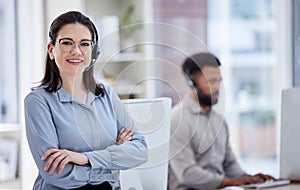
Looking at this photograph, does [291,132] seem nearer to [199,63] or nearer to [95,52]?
[199,63]

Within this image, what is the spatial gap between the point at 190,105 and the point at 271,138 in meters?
3.38

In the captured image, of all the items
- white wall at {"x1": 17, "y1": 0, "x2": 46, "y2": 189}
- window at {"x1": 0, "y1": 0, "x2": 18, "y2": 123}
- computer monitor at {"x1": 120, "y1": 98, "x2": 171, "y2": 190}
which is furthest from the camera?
window at {"x1": 0, "y1": 0, "x2": 18, "y2": 123}

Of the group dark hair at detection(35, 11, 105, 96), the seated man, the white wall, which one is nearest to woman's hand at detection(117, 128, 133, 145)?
dark hair at detection(35, 11, 105, 96)

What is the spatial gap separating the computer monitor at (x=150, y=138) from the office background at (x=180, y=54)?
0.28 feet

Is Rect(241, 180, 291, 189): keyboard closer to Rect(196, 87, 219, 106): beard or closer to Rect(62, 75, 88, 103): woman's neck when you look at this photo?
Rect(196, 87, 219, 106): beard

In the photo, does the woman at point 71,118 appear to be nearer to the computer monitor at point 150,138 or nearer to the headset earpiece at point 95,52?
the headset earpiece at point 95,52

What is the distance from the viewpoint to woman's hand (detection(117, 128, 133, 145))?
1562 mm

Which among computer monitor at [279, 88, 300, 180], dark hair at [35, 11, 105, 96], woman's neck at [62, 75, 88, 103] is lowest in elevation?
computer monitor at [279, 88, 300, 180]

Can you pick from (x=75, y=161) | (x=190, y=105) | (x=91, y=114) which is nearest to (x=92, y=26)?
(x=91, y=114)

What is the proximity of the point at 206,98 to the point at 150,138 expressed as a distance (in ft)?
1.82

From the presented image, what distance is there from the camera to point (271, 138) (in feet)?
18.6

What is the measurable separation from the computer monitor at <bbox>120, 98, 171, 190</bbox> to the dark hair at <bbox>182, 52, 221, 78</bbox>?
0.53 m

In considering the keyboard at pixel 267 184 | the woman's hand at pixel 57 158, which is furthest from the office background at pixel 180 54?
the keyboard at pixel 267 184

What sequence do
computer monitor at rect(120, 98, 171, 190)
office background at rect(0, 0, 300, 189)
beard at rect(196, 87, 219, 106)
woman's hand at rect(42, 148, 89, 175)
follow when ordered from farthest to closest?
office background at rect(0, 0, 300, 189), beard at rect(196, 87, 219, 106), computer monitor at rect(120, 98, 171, 190), woman's hand at rect(42, 148, 89, 175)
